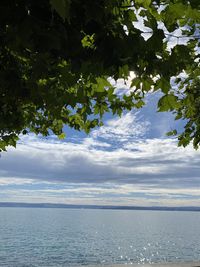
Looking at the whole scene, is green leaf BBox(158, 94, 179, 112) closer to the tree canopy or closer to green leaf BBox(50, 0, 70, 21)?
the tree canopy

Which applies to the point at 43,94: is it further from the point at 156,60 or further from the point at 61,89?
the point at 156,60

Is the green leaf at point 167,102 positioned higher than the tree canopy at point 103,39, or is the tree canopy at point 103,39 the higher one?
the tree canopy at point 103,39

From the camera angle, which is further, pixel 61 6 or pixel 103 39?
pixel 103 39

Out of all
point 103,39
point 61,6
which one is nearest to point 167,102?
point 103,39

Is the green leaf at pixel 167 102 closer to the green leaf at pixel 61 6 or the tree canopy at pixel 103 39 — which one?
the tree canopy at pixel 103 39

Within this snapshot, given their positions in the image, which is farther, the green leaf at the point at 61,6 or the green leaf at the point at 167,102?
the green leaf at the point at 167,102

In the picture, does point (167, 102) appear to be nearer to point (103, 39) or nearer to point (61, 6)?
point (103, 39)

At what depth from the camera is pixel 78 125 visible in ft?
32.2

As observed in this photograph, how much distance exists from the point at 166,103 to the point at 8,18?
1619 millimetres

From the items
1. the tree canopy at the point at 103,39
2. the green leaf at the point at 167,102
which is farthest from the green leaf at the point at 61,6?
the green leaf at the point at 167,102

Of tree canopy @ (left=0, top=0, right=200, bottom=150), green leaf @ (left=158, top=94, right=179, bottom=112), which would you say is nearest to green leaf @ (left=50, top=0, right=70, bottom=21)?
tree canopy @ (left=0, top=0, right=200, bottom=150)

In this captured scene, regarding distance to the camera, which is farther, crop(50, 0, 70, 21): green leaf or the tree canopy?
the tree canopy

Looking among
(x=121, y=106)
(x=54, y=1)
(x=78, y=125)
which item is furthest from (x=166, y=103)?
(x=78, y=125)

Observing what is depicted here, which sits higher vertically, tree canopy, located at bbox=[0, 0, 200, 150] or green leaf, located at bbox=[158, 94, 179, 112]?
tree canopy, located at bbox=[0, 0, 200, 150]
